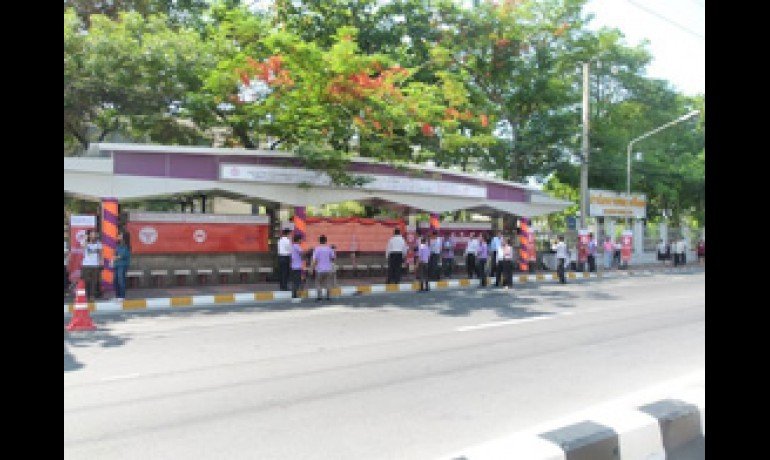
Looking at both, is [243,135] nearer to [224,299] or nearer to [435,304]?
[224,299]

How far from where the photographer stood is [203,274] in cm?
1847

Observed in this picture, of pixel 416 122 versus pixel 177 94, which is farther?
pixel 177 94

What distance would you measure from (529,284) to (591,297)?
4.59m

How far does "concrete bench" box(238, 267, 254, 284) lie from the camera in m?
19.2

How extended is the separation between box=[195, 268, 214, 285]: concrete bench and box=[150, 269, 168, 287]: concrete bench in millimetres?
987

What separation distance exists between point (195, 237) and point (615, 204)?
23.2 meters

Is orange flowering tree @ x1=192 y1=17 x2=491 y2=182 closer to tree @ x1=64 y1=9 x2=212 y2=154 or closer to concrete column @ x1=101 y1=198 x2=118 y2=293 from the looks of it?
tree @ x1=64 y1=9 x2=212 y2=154

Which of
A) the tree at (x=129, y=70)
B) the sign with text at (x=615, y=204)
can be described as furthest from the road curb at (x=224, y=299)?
the sign with text at (x=615, y=204)

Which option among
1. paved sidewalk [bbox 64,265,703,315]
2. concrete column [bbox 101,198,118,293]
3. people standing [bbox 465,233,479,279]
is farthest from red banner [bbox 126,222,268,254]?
people standing [bbox 465,233,479,279]

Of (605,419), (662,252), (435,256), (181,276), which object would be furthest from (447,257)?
(662,252)

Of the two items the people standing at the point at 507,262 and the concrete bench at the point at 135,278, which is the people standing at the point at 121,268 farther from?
the people standing at the point at 507,262
